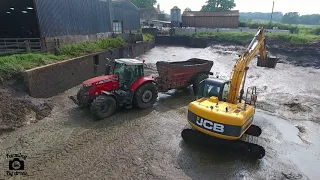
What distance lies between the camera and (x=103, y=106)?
843cm

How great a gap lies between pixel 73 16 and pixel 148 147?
1276 cm

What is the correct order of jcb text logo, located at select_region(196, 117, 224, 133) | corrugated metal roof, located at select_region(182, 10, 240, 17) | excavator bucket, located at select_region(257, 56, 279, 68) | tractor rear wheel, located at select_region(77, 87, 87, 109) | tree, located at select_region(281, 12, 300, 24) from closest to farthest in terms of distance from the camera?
jcb text logo, located at select_region(196, 117, 224, 133), tractor rear wheel, located at select_region(77, 87, 87, 109), excavator bucket, located at select_region(257, 56, 279, 68), corrugated metal roof, located at select_region(182, 10, 240, 17), tree, located at select_region(281, 12, 300, 24)

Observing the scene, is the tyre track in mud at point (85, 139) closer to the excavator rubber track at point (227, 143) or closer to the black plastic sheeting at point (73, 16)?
the excavator rubber track at point (227, 143)

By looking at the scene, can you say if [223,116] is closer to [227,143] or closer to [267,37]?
[227,143]

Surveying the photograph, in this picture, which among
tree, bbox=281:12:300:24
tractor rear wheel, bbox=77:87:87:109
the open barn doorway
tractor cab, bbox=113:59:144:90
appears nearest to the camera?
tractor rear wheel, bbox=77:87:87:109

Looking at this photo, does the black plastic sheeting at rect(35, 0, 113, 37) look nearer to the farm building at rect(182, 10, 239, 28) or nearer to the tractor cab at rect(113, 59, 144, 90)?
the tractor cab at rect(113, 59, 144, 90)

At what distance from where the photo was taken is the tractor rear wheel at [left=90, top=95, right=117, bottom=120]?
814 cm

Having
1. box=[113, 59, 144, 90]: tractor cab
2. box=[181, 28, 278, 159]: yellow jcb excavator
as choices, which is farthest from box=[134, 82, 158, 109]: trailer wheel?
box=[181, 28, 278, 159]: yellow jcb excavator

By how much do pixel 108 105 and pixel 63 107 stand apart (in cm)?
240

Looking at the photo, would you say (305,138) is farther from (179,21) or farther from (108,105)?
(179,21)

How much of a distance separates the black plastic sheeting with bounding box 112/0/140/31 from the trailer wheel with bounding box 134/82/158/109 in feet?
49.2

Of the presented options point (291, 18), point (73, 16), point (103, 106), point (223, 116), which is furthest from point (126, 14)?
point (291, 18)

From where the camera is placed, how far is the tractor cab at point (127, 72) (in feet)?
30.2

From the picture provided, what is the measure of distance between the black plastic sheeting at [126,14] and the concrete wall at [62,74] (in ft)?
25.0
